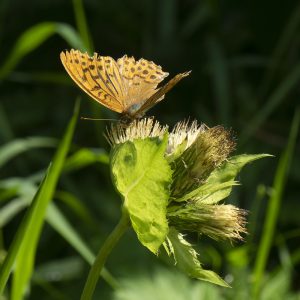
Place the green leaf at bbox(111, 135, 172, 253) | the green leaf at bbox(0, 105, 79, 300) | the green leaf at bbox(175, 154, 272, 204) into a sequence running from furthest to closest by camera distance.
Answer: the green leaf at bbox(0, 105, 79, 300)
the green leaf at bbox(175, 154, 272, 204)
the green leaf at bbox(111, 135, 172, 253)

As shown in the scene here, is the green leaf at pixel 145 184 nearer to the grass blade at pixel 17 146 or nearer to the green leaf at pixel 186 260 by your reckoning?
the green leaf at pixel 186 260

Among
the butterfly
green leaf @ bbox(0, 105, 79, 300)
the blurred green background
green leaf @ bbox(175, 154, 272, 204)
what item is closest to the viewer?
green leaf @ bbox(175, 154, 272, 204)

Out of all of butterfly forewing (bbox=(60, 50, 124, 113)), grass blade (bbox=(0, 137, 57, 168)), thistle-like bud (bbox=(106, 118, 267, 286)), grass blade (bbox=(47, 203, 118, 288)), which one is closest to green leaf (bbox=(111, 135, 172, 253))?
thistle-like bud (bbox=(106, 118, 267, 286))

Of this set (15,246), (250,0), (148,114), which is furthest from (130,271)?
(250,0)

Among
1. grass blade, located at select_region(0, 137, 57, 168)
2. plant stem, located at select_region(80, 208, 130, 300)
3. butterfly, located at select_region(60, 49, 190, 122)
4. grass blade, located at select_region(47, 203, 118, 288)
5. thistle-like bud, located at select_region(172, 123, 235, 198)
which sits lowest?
grass blade, located at select_region(47, 203, 118, 288)

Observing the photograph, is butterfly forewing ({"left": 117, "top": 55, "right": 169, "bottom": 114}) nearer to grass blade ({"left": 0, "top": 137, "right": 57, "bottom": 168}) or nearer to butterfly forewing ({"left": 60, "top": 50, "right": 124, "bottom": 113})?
butterfly forewing ({"left": 60, "top": 50, "right": 124, "bottom": 113})

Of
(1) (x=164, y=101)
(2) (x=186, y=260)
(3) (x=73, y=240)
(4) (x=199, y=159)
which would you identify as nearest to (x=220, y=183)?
(4) (x=199, y=159)

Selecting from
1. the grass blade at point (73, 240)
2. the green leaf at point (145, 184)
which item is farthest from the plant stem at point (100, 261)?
the grass blade at point (73, 240)

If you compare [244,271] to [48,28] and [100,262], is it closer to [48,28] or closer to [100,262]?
[48,28]

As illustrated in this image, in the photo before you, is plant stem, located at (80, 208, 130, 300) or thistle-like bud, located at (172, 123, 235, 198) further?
thistle-like bud, located at (172, 123, 235, 198)
